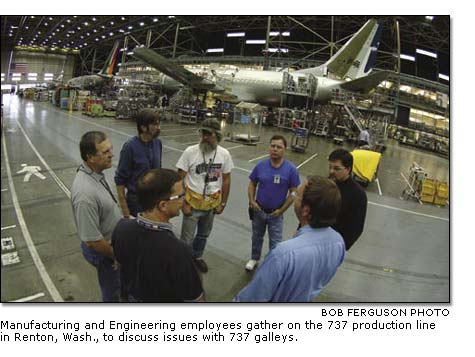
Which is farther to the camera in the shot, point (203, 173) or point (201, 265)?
point (201, 265)

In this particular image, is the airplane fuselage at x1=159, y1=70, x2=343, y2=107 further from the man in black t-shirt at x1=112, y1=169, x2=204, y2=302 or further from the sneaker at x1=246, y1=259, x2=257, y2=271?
the man in black t-shirt at x1=112, y1=169, x2=204, y2=302

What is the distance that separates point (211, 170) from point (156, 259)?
1.47m

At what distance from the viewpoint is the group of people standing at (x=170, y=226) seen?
51.1 inches

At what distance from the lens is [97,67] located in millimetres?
7055

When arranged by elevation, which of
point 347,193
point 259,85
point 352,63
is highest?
point 352,63

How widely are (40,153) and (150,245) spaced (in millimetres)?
7378

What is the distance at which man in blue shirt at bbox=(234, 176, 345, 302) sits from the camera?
4.29 ft

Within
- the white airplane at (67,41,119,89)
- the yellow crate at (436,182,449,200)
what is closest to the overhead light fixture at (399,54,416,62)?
the yellow crate at (436,182,449,200)

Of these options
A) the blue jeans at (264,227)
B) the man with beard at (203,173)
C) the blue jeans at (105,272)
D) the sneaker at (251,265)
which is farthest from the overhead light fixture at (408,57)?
the blue jeans at (105,272)

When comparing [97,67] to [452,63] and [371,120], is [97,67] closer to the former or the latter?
[452,63]

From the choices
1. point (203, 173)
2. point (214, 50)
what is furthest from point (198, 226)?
point (214, 50)

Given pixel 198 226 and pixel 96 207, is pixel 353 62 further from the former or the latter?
pixel 96 207

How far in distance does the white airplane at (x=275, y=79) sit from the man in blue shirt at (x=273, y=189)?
7.62 meters

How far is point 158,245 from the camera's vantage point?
126 cm
